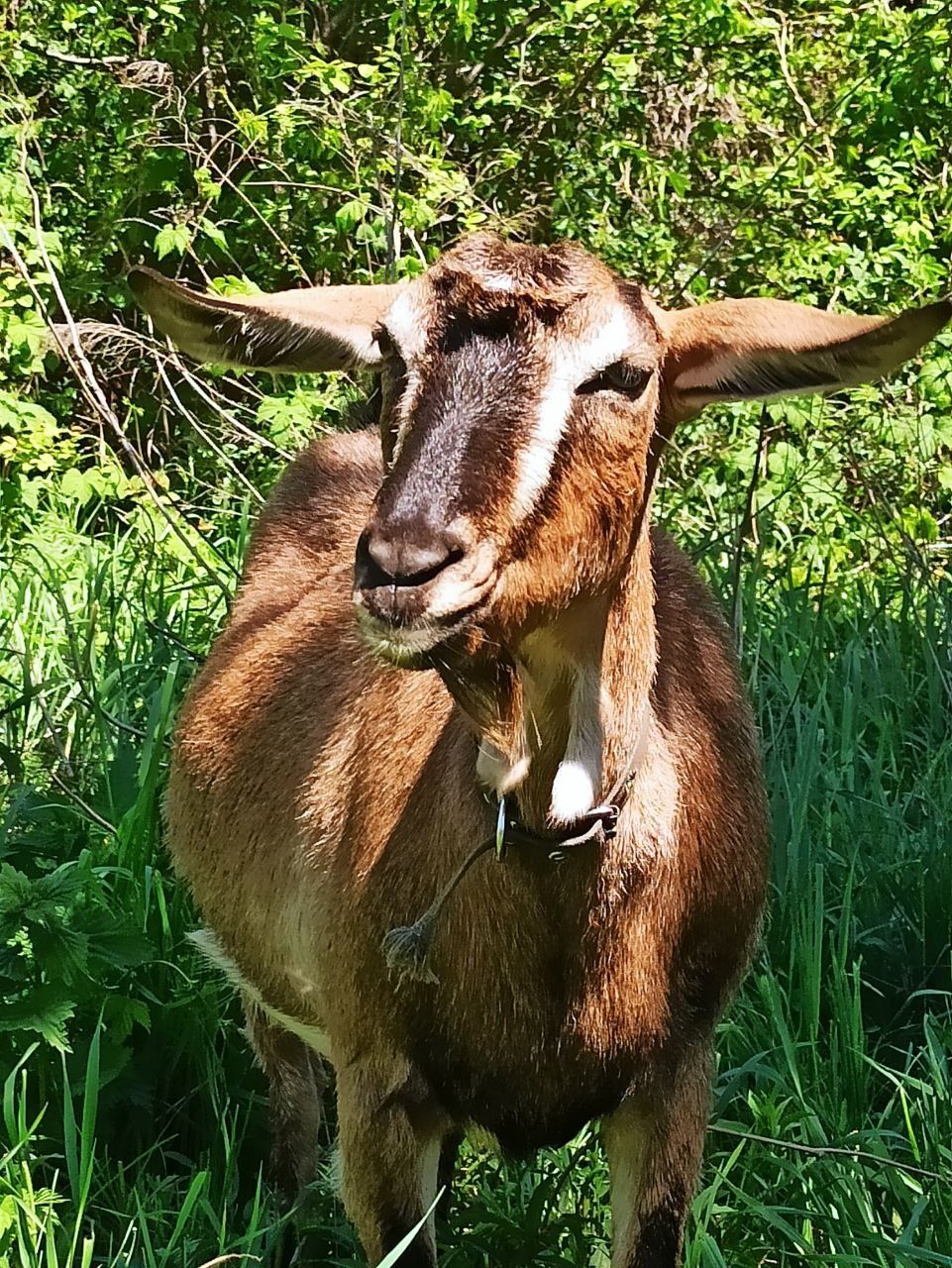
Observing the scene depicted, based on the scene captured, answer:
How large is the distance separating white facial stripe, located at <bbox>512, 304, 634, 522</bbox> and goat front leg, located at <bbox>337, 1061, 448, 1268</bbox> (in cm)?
104

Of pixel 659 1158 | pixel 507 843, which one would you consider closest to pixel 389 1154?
pixel 659 1158

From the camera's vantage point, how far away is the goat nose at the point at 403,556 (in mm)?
1969

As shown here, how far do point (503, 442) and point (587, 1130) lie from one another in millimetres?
1760

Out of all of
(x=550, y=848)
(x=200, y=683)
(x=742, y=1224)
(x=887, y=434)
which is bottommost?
(x=887, y=434)

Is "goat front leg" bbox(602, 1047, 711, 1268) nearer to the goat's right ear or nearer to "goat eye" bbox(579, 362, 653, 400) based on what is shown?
"goat eye" bbox(579, 362, 653, 400)

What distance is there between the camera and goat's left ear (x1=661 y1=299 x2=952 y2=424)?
2.22 m

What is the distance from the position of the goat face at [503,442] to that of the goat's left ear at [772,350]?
0.08 meters

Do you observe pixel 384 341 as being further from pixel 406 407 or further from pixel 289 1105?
pixel 289 1105

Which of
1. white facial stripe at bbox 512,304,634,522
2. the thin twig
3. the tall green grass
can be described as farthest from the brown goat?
the tall green grass

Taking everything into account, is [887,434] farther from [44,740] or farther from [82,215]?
[82,215]

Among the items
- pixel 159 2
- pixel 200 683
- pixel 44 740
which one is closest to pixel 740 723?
pixel 200 683

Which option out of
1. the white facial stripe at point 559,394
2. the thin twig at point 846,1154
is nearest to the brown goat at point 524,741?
the white facial stripe at point 559,394

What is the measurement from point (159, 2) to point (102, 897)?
5.95 metres

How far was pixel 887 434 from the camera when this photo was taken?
7.14m
